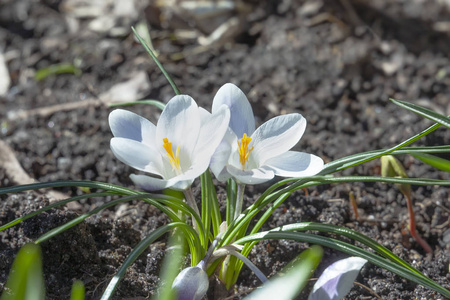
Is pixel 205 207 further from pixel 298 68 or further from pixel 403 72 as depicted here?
pixel 403 72

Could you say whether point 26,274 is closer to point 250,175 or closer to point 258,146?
point 250,175

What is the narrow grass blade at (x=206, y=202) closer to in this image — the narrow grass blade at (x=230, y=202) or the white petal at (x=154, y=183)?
the narrow grass blade at (x=230, y=202)

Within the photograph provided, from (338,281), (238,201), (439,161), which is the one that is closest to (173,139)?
(238,201)

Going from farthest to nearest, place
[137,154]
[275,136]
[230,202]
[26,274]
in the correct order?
1. [230,202]
2. [275,136]
3. [137,154]
4. [26,274]

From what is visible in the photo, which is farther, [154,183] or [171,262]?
A: [171,262]

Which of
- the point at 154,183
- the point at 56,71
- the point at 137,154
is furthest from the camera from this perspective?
the point at 56,71

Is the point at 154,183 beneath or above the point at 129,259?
above

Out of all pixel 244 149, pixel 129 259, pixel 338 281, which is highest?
pixel 244 149
